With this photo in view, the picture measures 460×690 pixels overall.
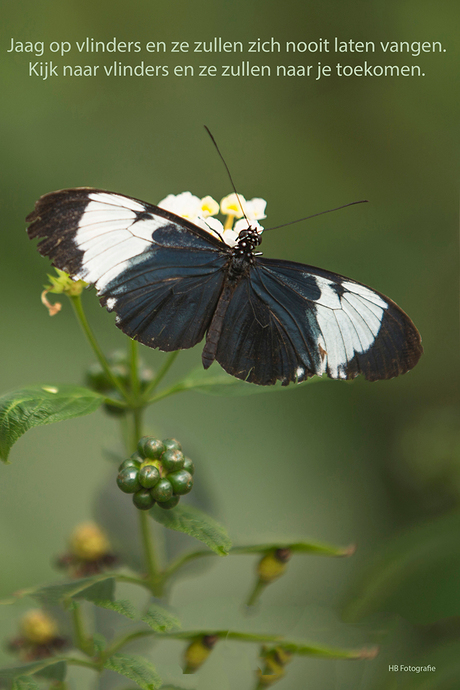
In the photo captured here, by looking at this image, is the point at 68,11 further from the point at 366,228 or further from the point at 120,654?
the point at 120,654

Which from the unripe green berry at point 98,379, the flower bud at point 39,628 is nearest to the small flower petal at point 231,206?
the unripe green berry at point 98,379

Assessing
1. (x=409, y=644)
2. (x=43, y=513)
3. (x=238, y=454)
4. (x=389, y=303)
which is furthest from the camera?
(x=238, y=454)

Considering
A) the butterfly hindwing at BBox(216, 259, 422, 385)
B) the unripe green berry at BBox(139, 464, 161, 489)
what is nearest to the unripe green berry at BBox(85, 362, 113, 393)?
the butterfly hindwing at BBox(216, 259, 422, 385)

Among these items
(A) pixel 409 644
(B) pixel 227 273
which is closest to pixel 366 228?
(B) pixel 227 273

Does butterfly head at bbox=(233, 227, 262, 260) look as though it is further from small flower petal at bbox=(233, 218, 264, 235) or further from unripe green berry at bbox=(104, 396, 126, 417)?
unripe green berry at bbox=(104, 396, 126, 417)

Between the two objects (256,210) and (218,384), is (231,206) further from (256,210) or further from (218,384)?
(218,384)
